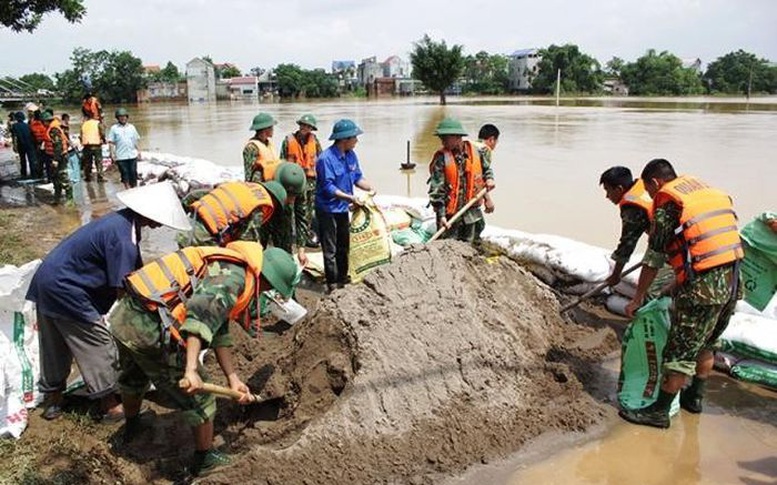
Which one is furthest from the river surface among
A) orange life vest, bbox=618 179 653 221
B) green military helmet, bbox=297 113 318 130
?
orange life vest, bbox=618 179 653 221

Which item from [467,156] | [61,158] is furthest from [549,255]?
[61,158]

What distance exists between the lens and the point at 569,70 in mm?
59062

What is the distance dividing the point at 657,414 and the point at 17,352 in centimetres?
348

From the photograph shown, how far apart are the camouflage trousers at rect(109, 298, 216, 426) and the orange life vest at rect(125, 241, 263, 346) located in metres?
0.07

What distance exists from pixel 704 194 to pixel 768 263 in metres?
0.90

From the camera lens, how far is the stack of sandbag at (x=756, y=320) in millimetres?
3379

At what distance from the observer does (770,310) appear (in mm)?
3963

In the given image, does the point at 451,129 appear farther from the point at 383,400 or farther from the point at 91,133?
the point at 91,133

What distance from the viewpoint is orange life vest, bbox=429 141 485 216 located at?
4.63 meters

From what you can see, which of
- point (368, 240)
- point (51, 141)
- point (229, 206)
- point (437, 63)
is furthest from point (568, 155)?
point (437, 63)

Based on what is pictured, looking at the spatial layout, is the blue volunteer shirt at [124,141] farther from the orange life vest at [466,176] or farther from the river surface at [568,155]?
the orange life vest at [466,176]

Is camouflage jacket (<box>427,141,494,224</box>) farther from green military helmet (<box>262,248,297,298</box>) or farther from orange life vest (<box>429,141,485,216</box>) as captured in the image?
green military helmet (<box>262,248,297,298</box>)

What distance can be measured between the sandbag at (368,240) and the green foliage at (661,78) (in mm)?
58711

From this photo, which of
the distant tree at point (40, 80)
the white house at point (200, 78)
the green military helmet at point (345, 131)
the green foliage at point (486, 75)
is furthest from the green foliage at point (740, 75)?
the distant tree at point (40, 80)
